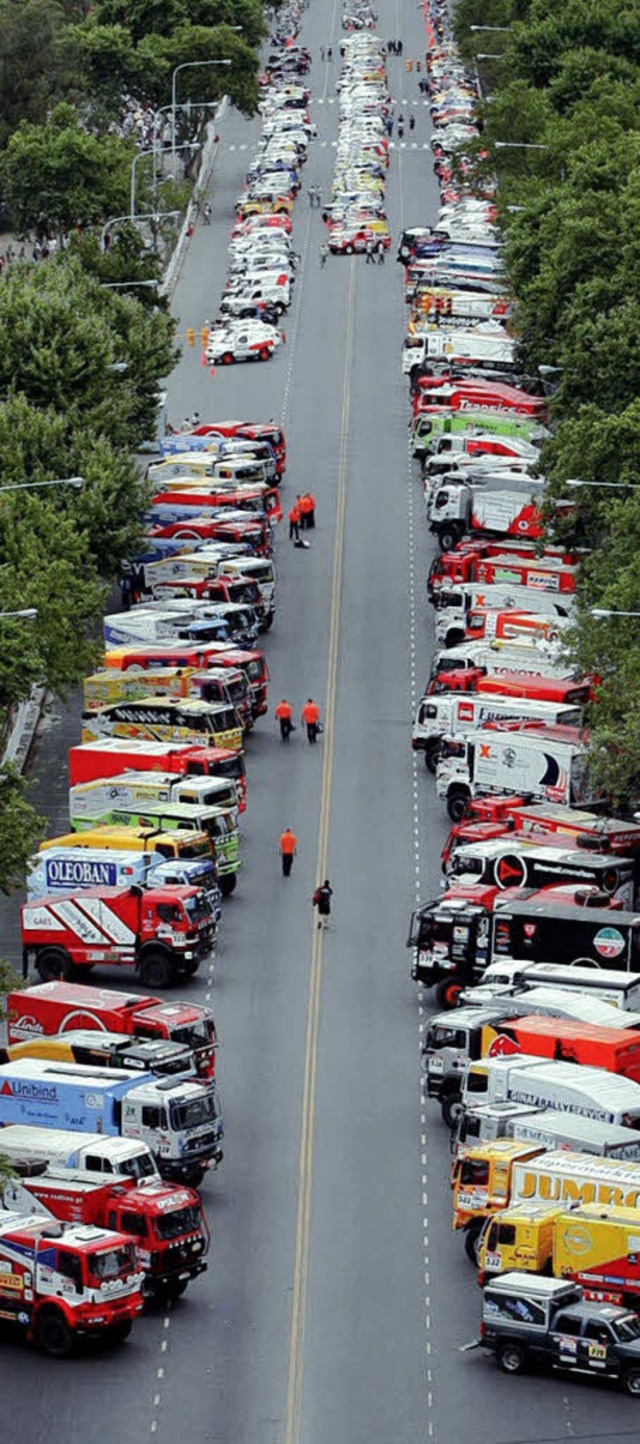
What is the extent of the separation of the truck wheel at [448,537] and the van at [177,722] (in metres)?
26.4

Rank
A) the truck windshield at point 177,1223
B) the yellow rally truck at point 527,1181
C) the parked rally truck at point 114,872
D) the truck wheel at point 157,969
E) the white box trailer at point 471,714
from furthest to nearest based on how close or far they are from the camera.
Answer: the white box trailer at point 471,714 → the parked rally truck at point 114,872 → the truck wheel at point 157,969 → the truck windshield at point 177,1223 → the yellow rally truck at point 527,1181

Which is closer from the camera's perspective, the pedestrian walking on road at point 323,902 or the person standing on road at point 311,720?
the pedestrian walking on road at point 323,902

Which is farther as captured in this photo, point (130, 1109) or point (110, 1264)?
point (130, 1109)

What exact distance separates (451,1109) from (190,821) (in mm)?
18906

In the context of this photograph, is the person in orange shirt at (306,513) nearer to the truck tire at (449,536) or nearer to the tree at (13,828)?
the truck tire at (449,536)

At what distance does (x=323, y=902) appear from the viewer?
9206 centimetres

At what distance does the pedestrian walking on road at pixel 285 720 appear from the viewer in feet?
359

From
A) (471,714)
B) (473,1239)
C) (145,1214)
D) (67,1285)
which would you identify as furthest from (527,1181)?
(471,714)

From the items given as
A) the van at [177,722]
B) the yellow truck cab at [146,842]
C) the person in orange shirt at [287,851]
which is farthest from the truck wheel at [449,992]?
the van at [177,722]

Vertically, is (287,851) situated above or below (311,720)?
below

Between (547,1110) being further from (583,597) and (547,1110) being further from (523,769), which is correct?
(583,597)

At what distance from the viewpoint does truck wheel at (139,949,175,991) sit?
87.6 metres

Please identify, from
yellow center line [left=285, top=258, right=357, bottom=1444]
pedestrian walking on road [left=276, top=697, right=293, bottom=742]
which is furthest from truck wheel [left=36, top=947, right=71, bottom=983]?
pedestrian walking on road [left=276, top=697, right=293, bottom=742]

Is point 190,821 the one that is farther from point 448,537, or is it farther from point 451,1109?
point 448,537
